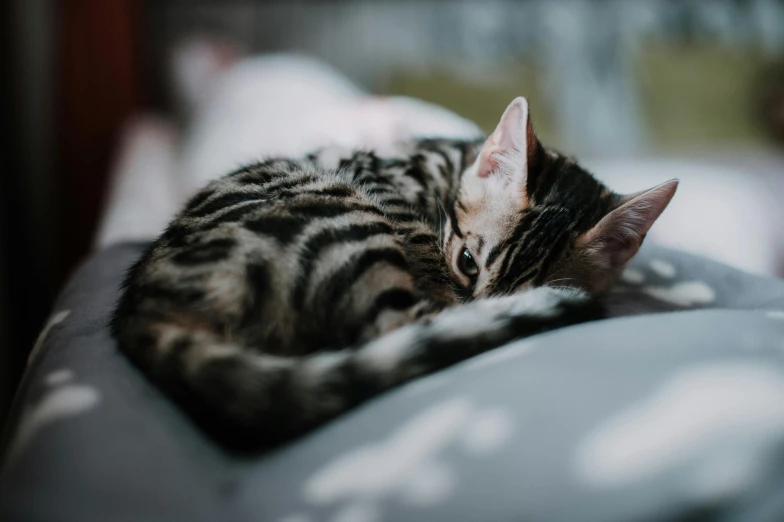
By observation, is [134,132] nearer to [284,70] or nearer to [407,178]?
[284,70]

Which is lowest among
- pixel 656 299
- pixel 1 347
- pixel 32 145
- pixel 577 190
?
pixel 1 347

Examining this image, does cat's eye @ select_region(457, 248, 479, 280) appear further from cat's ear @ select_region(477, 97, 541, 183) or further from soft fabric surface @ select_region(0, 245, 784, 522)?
soft fabric surface @ select_region(0, 245, 784, 522)

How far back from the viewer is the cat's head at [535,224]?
2.79ft

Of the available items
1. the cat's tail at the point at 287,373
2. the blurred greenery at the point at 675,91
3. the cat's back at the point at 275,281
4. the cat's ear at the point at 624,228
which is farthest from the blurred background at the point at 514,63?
the cat's tail at the point at 287,373

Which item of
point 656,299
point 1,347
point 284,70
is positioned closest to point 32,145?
point 1,347

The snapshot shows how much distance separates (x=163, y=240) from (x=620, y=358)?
62cm

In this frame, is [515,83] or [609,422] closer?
[609,422]

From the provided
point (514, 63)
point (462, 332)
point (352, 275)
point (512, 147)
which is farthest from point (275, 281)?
point (514, 63)

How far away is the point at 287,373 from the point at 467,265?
0.41m

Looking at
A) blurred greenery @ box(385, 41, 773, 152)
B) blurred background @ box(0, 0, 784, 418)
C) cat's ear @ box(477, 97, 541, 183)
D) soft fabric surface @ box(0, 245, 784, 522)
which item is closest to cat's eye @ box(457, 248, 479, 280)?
cat's ear @ box(477, 97, 541, 183)

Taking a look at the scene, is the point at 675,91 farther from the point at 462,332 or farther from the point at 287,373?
the point at 287,373

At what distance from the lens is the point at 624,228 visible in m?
0.88

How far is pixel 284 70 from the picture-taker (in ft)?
6.54

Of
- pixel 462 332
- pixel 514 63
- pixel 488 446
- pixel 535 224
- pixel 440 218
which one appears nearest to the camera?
pixel 488 446
